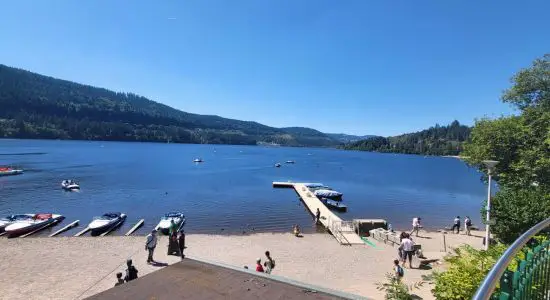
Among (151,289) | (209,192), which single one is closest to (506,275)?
(151,289)

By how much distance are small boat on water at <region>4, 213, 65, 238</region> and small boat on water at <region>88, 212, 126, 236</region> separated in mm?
4657

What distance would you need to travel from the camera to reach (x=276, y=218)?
1555 inches

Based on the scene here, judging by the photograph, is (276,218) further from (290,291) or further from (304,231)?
(290,291)

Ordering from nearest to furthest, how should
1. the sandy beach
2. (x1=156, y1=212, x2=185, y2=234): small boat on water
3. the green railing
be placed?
the green railing → the sandy beach → (x1=156, y1=212, x2=185, y2=234): small boat on water

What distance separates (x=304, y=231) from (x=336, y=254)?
10.7m

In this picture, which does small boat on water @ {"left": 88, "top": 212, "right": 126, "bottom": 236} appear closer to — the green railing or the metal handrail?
the green railing

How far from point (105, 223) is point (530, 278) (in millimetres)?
33784

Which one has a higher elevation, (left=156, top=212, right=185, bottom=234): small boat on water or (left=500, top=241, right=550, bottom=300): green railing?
(left=500, top=241, right=550, bottom=300): green railing

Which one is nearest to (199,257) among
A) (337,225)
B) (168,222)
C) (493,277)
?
(493,277)

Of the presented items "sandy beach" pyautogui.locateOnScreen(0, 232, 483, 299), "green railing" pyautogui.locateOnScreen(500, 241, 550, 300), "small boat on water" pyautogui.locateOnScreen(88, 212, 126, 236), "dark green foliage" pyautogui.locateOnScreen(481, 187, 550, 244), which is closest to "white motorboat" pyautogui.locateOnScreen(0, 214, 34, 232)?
"sandy beach" pyautogui.locateOnScreen(0, 232, 483, 299)

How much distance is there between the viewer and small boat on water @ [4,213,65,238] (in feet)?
95.3

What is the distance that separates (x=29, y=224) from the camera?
30203 mm

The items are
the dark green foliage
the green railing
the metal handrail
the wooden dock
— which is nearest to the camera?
the metal handrail

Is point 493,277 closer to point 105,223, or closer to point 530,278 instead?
point 530,278
